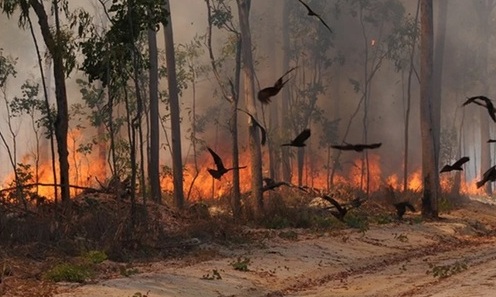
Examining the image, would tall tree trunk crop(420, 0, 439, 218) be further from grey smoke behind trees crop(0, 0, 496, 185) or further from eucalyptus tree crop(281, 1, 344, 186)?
grey smoke behind trees crop(0, 0, 496, 185)

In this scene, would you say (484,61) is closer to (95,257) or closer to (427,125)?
(427,125)

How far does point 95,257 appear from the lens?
16.1m

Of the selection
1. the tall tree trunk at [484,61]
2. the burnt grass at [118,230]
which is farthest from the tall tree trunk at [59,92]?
the tall tree trunk at [484,61]

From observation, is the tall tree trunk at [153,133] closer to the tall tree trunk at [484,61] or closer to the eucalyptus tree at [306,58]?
the eucalyptus tree at [306,58]

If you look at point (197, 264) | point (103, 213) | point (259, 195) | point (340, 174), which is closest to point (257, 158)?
point (259, 195)

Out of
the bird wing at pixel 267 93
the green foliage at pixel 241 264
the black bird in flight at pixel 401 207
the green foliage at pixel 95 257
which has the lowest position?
the green foliage at pixel 241 264

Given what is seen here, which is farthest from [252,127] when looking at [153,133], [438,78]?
[438,78]

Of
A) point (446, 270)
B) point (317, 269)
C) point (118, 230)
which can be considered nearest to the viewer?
point (446, 270)

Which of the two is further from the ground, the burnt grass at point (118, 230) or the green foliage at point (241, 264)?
the burnt grass at point (118, 230)

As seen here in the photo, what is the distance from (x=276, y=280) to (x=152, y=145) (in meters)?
12.2

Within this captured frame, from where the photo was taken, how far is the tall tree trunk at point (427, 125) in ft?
95.0

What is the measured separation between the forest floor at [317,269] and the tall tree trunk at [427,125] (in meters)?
3.47

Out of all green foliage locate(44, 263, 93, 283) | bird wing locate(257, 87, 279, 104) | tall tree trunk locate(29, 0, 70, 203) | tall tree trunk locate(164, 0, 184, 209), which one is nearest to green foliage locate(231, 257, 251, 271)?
green foliage locate(44, 263, 93, 283)

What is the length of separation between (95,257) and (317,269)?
183 inches
